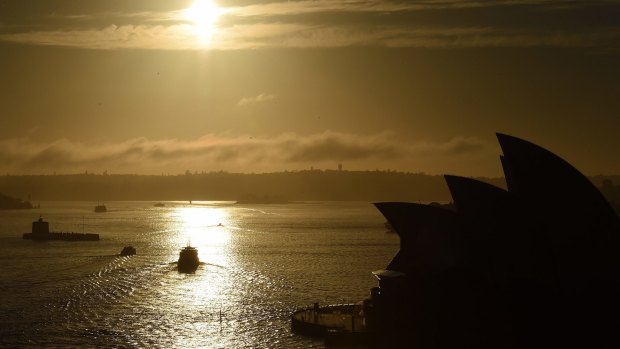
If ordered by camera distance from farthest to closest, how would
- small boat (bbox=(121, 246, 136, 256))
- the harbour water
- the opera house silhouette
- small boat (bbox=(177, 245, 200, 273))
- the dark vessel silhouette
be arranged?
the dark vessel silhouette < small boat (bbox=(121, 246, 136, 256)) < small boat (bbox=(177, 245, 200, 273)) < the harbour water < the opera house silhouette

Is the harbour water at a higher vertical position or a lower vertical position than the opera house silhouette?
lower

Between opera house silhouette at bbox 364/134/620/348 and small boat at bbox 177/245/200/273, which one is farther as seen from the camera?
small boat at bbox 177/245/200/273

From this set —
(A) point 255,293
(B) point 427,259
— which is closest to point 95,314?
(A) point 255,293

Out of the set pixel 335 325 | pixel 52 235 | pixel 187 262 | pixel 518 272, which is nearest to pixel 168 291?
pixel 187 262

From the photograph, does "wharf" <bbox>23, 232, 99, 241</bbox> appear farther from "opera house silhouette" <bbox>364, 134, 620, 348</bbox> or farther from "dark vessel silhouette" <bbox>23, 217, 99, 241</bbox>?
"opera house silhouette" <bbox>364, 134, 620, 348</bbox>

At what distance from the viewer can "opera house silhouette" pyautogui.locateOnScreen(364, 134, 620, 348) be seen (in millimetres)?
35031

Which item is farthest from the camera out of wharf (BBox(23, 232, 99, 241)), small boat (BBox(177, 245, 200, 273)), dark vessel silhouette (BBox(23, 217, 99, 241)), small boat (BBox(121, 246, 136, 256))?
dark vessel silhouette (BBox(23, 217, 99, 241))

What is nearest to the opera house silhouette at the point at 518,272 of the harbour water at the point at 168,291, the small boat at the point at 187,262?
the harbour water at the point at 168,291

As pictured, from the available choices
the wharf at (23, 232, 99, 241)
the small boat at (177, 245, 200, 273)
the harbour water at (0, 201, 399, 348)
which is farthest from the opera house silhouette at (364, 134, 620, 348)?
the wharf at (23, 232, 99, 241)

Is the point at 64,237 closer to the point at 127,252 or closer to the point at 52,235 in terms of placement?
the point at 52,235

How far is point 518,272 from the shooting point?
36688 mm

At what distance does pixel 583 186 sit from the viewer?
3616cm

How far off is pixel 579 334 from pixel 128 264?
77.6 metres

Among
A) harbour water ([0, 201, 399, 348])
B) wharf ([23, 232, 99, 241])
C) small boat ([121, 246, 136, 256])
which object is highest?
wharf ([23, 232, 99, 241])
